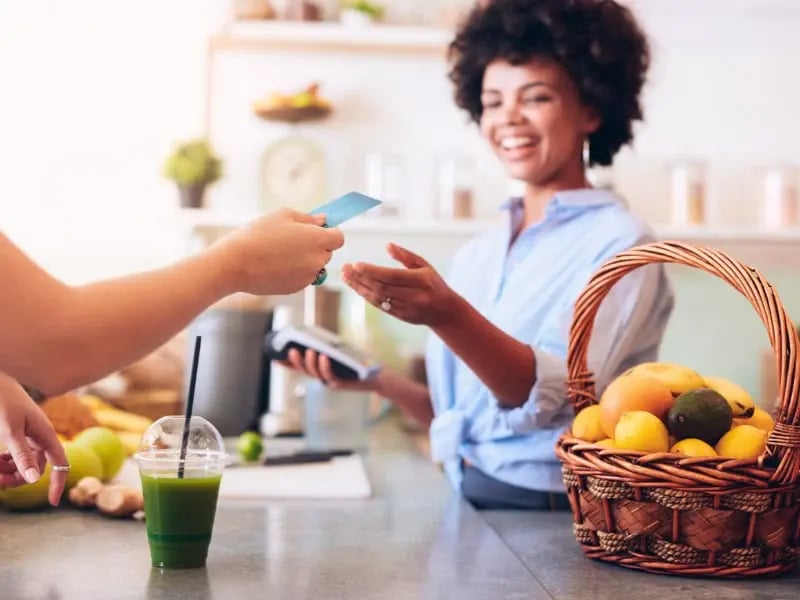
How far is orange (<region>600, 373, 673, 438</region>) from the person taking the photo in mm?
1044

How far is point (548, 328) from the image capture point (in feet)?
4.59

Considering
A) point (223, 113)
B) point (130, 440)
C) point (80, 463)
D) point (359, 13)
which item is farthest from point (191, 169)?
point (80, 463)

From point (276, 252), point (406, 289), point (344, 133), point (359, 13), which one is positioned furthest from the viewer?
point (344, 133)

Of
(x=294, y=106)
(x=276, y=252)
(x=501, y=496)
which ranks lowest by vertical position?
(x=501, y=496)

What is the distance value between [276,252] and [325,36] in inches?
75.6

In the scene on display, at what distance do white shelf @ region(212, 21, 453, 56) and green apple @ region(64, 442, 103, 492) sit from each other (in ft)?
5.14

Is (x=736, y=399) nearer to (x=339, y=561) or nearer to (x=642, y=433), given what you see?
(x=642, y=433)

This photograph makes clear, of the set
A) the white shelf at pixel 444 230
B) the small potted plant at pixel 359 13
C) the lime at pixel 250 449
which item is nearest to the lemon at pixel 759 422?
the lime at pixel 250 449

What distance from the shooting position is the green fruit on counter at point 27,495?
1.31 metres

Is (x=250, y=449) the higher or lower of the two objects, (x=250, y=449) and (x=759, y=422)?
the lower

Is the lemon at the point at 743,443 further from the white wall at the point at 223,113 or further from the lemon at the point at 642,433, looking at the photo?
the white wall at the point at 223,113

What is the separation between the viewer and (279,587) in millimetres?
968

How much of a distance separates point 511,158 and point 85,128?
5.33ft

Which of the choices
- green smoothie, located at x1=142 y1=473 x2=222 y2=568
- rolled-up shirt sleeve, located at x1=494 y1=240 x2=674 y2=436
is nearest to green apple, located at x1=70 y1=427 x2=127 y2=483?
green smoothie, located at x1=142 y1=473 x2=222 y2=568
